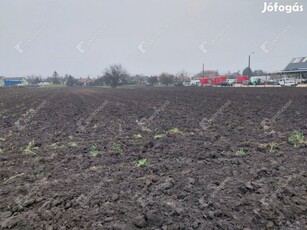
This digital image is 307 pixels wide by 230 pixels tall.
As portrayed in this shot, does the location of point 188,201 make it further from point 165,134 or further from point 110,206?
point 165,134

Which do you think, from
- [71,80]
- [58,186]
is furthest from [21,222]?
[71,80]

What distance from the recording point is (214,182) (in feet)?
14.4

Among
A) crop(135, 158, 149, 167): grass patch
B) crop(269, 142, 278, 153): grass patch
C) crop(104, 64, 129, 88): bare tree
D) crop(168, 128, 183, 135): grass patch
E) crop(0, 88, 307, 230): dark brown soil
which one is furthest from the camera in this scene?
crop(104, 64, 129, 88): bare tree

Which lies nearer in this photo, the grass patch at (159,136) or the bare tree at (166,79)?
the grass patch at (159,136)

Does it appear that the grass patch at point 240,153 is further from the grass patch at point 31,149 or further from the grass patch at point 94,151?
the grass patch at point 31,149

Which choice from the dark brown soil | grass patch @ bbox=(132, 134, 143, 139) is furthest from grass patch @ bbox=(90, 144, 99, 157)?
grass patch @ bbox=(132, 134, 143, 139)

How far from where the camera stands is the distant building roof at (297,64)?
6381 centimetres

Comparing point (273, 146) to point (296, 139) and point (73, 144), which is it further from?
point (73, 144)

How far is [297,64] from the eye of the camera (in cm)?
6738

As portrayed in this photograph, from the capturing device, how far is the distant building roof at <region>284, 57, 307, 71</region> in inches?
2512

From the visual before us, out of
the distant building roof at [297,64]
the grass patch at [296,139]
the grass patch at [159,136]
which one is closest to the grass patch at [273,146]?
the grass patch at [296,139]

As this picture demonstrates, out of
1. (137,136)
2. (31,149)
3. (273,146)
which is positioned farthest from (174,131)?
(31,149)

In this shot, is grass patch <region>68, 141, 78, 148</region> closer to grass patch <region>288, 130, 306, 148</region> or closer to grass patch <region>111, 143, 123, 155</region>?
grass patch <region>111, 143, 123, 155</region>

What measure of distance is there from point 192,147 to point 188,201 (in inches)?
116
